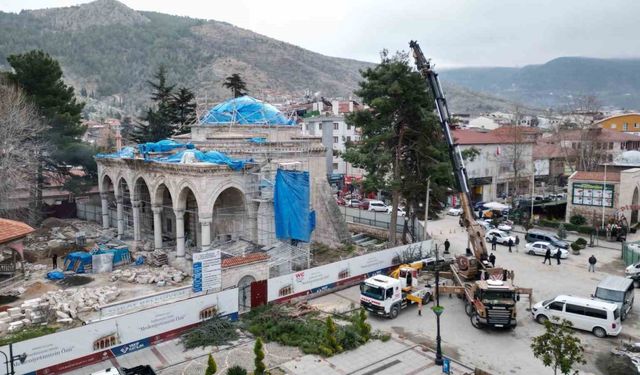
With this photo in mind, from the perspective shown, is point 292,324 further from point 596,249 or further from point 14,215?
point 14,215

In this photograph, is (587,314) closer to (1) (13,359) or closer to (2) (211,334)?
(2) (211,334)

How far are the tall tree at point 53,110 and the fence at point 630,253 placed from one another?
1584 inches

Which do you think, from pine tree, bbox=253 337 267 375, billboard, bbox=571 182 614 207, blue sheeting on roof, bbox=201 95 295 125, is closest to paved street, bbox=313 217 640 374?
pine tree, bbox=253 337 267 375

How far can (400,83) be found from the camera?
28.2 m

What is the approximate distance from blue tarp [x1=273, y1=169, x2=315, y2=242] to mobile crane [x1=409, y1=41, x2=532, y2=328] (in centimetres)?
796

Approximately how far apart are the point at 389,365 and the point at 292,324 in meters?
4.18

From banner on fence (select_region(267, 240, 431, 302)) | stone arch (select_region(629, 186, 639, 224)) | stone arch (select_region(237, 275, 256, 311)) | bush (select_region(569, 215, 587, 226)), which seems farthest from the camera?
stone arch (select_region(629, 186, 639, 224))

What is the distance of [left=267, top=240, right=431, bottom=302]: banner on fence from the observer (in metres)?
21.4

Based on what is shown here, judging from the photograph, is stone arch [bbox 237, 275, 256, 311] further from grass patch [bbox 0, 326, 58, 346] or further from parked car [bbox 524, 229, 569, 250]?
parked car [bbox 524, 229, 569, 250]

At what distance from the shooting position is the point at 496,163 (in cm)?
5231

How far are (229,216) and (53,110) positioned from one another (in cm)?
2012

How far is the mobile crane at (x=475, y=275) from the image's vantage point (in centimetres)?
1892

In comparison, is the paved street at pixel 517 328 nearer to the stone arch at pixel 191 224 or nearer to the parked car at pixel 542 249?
the parked car at pixel 542 249

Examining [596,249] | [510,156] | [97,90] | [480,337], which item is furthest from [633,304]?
[97,90]
